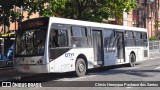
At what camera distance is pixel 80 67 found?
55.5ft

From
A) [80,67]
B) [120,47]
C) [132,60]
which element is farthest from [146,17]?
[80,67]

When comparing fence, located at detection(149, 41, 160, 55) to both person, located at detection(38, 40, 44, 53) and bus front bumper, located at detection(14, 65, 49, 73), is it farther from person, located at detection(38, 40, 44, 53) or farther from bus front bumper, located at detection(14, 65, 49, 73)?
person, located at detection(38, 40, 44, 53)

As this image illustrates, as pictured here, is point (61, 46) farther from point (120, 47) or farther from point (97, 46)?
point (120, 47)

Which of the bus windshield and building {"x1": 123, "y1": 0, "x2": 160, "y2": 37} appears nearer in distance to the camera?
the bus windshield

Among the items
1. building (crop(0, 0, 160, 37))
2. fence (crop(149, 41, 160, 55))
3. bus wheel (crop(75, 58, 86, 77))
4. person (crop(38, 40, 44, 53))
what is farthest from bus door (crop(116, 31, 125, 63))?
building (crop(0, 0, 160, 37))

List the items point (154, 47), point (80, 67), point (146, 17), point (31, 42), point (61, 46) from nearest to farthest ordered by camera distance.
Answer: point (31, 42), point (61, 46), point (80, 67), point (154, 47), point (146, 17)

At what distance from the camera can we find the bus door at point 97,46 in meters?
18.6

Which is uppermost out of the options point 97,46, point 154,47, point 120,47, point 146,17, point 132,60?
point 146,17

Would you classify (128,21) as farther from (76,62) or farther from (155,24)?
(76,62)

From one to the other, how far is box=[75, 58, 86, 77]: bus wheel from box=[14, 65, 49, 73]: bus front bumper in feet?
7.90

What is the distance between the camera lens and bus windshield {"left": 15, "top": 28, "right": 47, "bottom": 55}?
14.9 meters

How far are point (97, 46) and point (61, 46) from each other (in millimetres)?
3745

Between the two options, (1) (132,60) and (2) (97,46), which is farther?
(1) (132,60)

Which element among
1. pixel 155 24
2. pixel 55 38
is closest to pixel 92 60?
pixel 55 38
